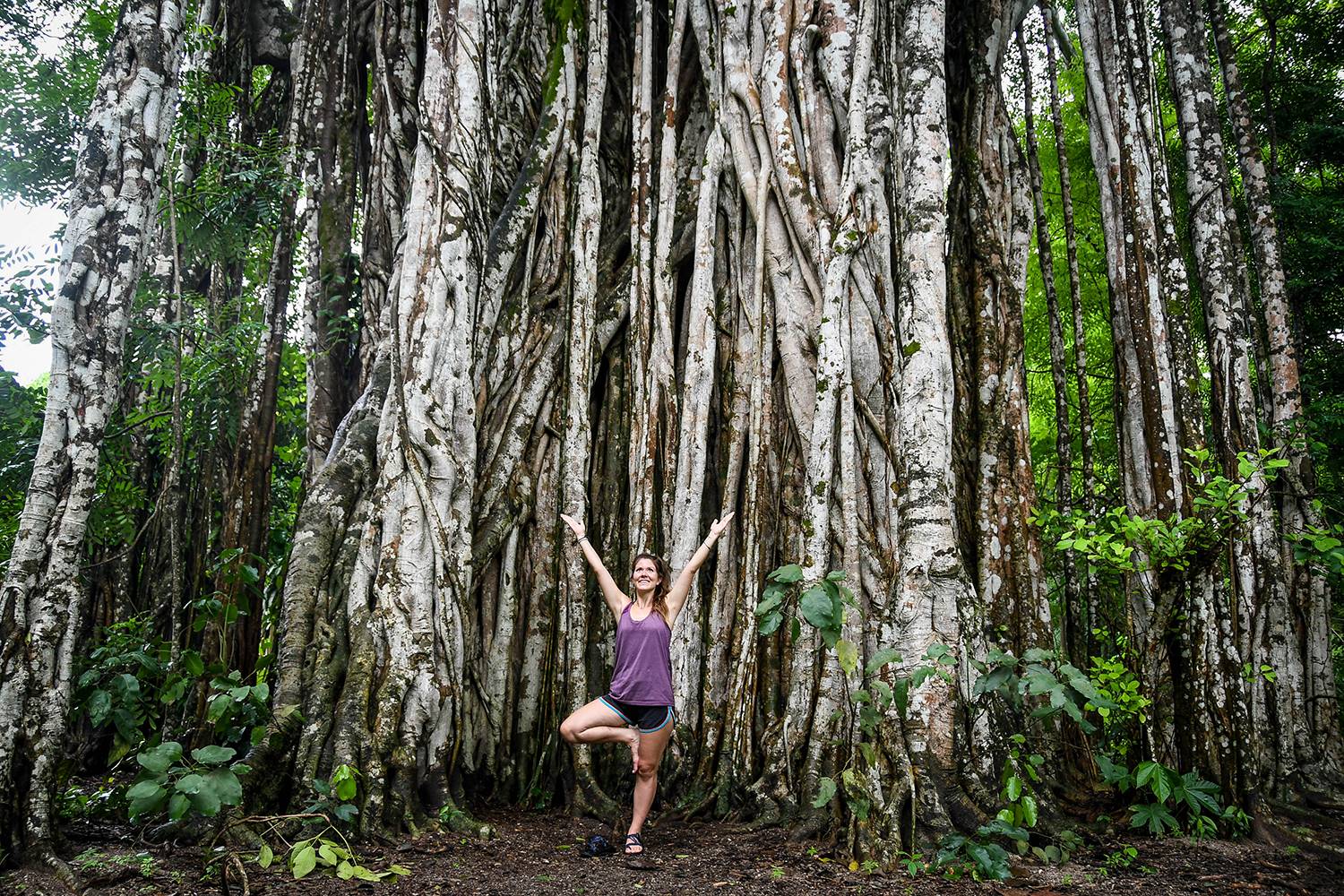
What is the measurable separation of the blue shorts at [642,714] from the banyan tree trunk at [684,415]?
0.59 meters

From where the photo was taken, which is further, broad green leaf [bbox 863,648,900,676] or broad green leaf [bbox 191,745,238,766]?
broad green leaf [bbox 863,648,900,676]

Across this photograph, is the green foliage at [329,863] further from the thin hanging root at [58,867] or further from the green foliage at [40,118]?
the green foliage at [40,118]

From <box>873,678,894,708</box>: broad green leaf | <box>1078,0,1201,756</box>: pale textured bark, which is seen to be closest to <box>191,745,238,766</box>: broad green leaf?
<box>873,678,894,708</box>: broad green leaf

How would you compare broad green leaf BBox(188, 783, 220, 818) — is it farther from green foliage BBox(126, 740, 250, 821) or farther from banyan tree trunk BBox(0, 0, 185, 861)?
banyan tree trunk BBox(0, 0, 185, 861)

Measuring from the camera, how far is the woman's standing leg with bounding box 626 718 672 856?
3307 mm

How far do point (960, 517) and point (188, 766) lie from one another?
371 cm

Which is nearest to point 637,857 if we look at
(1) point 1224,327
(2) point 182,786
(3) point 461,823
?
(3) point 461,823

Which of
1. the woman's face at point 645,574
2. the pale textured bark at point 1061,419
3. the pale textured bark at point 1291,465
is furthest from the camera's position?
the pale textured bark at point 1061,419

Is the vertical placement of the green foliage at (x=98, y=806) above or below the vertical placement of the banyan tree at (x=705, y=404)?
below

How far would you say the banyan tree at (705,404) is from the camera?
3004 millimetres

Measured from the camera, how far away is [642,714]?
11.0 ft

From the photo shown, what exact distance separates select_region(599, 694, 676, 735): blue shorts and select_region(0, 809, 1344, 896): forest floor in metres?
0.50

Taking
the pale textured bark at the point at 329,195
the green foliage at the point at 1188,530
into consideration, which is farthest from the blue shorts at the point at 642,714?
the pale textured bark at the point at 329,195

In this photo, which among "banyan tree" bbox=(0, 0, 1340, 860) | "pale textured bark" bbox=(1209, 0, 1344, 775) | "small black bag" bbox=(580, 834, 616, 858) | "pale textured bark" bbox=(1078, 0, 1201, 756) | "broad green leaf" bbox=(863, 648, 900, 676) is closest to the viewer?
"broad green leaf" bbox=(863, 648, 900, 676)
